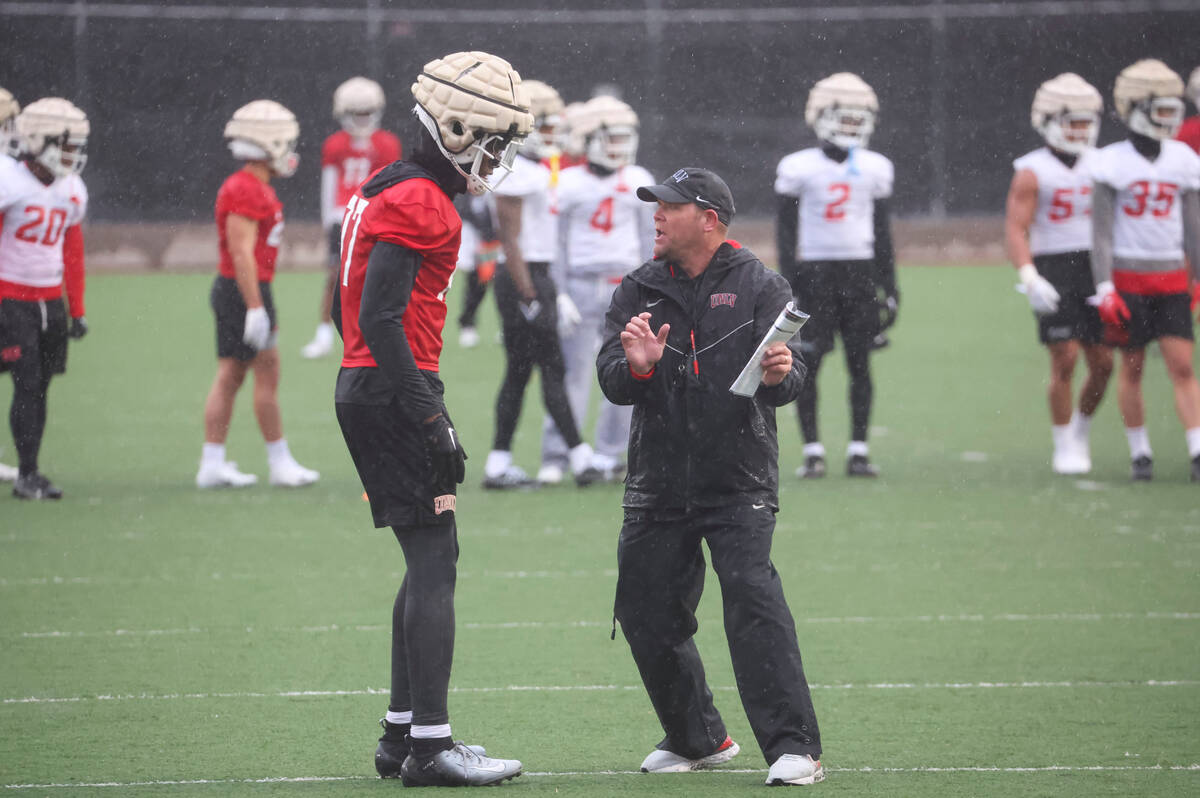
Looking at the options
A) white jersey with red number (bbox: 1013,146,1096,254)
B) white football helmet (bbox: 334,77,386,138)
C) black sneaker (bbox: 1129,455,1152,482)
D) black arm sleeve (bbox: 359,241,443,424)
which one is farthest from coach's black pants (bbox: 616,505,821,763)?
white football helmet (bbox: 334,77,386,138)

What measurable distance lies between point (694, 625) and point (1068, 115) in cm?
632

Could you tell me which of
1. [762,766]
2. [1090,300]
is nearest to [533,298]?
[1090,300]

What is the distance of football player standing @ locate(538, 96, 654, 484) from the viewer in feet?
32.9

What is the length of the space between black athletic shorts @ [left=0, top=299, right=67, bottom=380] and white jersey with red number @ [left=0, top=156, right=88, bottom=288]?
0.14 m

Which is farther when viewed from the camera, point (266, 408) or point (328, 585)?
point (266, 408)

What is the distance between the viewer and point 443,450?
461cm

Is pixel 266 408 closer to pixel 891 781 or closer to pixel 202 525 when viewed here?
pixel 202 525

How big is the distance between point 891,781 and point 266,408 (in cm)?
582

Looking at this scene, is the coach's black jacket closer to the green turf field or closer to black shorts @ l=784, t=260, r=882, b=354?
the green turf field

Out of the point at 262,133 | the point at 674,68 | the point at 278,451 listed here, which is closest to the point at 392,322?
the point at 262,133

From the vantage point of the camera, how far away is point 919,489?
9891 millimetres

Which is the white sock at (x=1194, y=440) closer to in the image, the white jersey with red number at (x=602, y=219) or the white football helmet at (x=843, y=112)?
the white football helmet at (x=843, y=112)

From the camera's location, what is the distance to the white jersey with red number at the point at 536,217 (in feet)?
32.1

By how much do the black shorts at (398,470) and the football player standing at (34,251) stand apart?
17.0 feet
